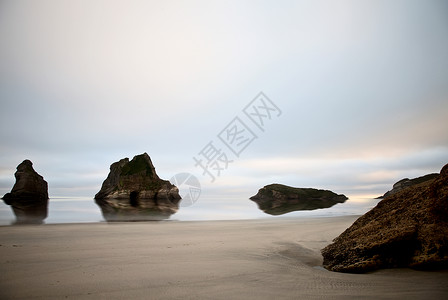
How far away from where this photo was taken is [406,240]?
4.41m

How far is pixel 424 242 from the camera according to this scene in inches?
167

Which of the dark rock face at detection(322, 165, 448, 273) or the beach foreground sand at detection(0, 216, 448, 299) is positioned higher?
the dark rock face at detection(322, 165, 448, 273)

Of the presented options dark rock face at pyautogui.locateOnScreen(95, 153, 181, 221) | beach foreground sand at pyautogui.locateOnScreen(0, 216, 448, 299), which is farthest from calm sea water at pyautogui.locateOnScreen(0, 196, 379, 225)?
dark rock face at pyautogui.locateOnScreen(95, 153, 181, 221)

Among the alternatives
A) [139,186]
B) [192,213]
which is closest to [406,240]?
[192,213]

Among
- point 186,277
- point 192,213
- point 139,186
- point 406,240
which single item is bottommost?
point 192,213

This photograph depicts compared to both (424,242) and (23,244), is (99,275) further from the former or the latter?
(424,242)

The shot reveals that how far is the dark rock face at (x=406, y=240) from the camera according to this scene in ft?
13.5

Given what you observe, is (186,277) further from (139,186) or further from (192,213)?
(139,186)

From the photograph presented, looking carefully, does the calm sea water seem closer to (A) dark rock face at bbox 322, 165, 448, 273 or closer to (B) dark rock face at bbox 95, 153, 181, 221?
(A) dark rock face at bbox 322, 165, 448, 273

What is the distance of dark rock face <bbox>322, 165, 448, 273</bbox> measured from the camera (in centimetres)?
412

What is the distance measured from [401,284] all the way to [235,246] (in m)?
4.17

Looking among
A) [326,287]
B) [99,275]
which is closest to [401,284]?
[326,287]

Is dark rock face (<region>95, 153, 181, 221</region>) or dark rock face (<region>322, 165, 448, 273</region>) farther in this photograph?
dark rock face (<region>95, 153, 181, 221</region>)

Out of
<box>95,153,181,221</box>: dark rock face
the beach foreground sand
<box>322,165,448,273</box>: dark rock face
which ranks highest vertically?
<box>95,153,181,221</box>: dark rock face
